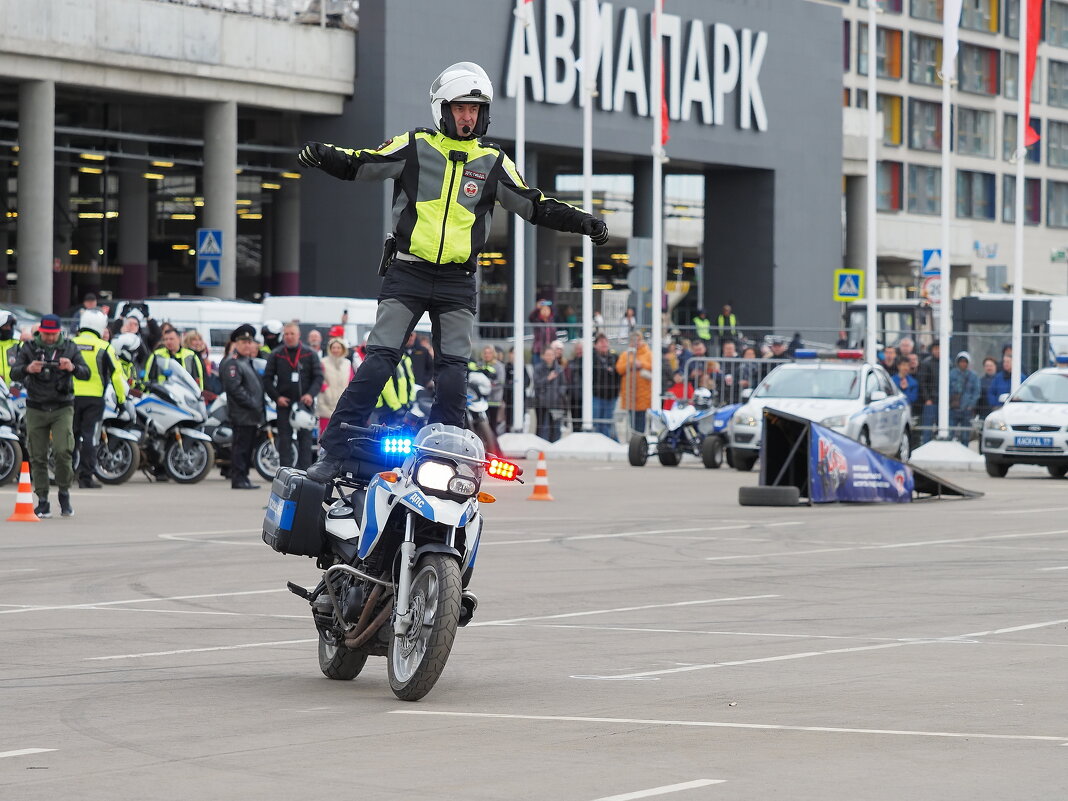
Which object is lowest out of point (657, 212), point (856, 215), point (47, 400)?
point (47, 400)

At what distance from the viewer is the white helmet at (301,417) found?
24.0m

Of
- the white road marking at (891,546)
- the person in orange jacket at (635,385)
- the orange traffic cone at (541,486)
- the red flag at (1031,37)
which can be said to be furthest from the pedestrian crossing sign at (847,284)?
the white road marking at (891,546)

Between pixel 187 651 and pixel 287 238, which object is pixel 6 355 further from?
pixel 287 238

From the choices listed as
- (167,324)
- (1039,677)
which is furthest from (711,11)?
(1039,677)

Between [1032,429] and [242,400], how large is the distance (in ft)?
39.6

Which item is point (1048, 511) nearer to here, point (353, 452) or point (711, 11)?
point (353, 452)

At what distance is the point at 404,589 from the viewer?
8594 mm

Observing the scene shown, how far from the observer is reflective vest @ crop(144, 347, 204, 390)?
83.0 feet

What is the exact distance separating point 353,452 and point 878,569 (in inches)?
282

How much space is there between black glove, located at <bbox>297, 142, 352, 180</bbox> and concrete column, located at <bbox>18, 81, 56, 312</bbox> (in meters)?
33.6

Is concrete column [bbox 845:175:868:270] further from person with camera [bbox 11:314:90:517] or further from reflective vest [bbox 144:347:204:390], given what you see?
person with camera [bbox 11:314:90:517]

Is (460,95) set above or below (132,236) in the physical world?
below

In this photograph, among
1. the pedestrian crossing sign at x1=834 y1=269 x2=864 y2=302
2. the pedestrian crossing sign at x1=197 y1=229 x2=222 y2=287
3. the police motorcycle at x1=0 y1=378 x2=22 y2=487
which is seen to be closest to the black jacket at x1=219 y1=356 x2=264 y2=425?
the police motorcycle at x1=0 y1=378 x2=22 y2=487

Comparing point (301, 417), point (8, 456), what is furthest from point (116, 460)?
point (301, 417)
